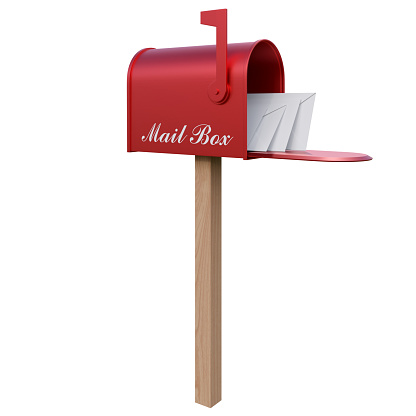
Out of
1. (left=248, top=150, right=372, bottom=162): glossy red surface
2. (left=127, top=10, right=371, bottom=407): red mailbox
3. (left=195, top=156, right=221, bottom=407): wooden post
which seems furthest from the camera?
(left=195, top=156, right=221, bottom=407): wooden post

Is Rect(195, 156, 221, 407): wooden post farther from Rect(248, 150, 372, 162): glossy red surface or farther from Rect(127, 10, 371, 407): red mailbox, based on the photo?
Rect(248, 150, 372, 162): glossy red surface

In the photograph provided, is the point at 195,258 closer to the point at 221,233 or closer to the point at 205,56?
the point at 221,233

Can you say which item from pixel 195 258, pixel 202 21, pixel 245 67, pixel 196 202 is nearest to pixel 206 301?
pixel 195 258

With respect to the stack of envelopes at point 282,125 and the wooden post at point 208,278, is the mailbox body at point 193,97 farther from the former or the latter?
the wooden post at point 208,278

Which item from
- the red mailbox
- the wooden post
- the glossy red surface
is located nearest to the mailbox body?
the red mailbox

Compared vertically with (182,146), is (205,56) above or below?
above

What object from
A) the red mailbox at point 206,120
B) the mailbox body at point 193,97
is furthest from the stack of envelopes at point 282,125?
the mailbox body at point 193,97

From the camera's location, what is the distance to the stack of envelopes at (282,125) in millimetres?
3264

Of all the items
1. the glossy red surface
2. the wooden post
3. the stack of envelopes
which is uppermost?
the stack of envelopes

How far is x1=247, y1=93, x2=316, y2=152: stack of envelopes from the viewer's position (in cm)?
326

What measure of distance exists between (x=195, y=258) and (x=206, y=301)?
302 millimetres

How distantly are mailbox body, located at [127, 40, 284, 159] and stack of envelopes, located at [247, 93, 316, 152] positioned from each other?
0.44 ft

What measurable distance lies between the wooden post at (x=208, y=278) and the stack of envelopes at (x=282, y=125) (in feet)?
1.35

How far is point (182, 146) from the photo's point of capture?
3.54 meters
